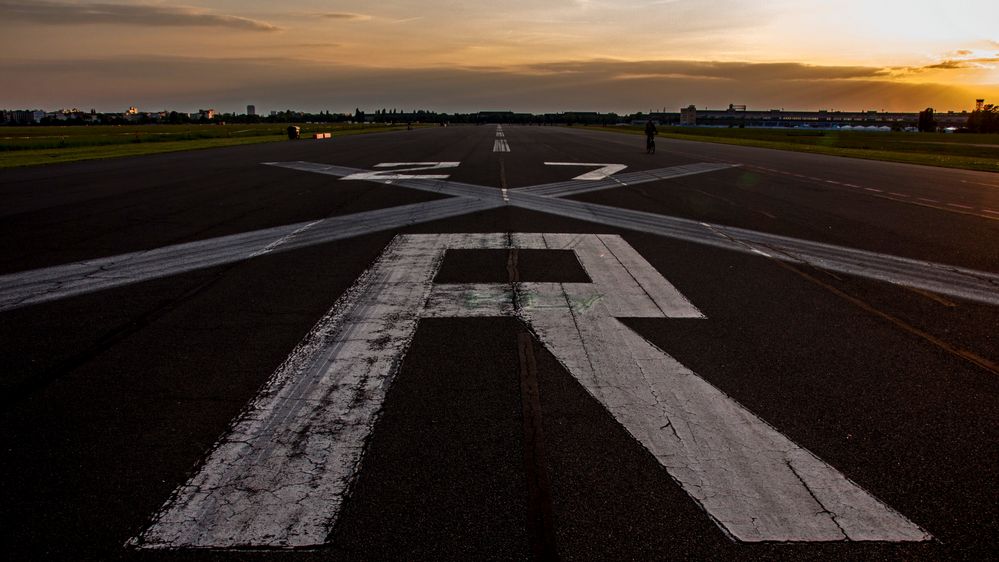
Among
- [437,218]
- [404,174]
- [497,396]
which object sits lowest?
[497,396]

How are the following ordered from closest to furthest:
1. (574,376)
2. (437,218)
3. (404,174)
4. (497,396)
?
(497,396) < (574,376) < (437,218) < (404,174)

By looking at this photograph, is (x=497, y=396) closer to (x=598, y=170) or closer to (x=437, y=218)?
(x=437, y=218)

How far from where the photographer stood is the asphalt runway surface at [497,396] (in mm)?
2918

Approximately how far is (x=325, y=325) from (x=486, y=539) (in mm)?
3372

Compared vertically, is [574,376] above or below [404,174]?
below

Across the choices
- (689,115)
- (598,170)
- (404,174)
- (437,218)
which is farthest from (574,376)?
(689,115)

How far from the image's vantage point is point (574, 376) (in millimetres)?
4543

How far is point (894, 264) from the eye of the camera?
845 cm

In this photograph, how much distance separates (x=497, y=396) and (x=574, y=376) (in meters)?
0.67

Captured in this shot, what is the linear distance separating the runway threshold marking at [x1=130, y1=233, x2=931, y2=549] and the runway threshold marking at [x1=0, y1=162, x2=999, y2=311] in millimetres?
3197

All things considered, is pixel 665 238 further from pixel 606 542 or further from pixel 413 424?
pixel 606 542

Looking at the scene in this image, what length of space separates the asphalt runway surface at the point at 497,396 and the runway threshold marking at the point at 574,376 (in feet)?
0.07

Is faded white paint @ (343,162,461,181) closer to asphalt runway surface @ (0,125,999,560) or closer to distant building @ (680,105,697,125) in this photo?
asphalt runway surface @ (0,125,999,560)

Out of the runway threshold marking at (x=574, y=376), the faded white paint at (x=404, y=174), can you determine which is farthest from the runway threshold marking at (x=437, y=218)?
the faded white paint at (x=404, y=174)
